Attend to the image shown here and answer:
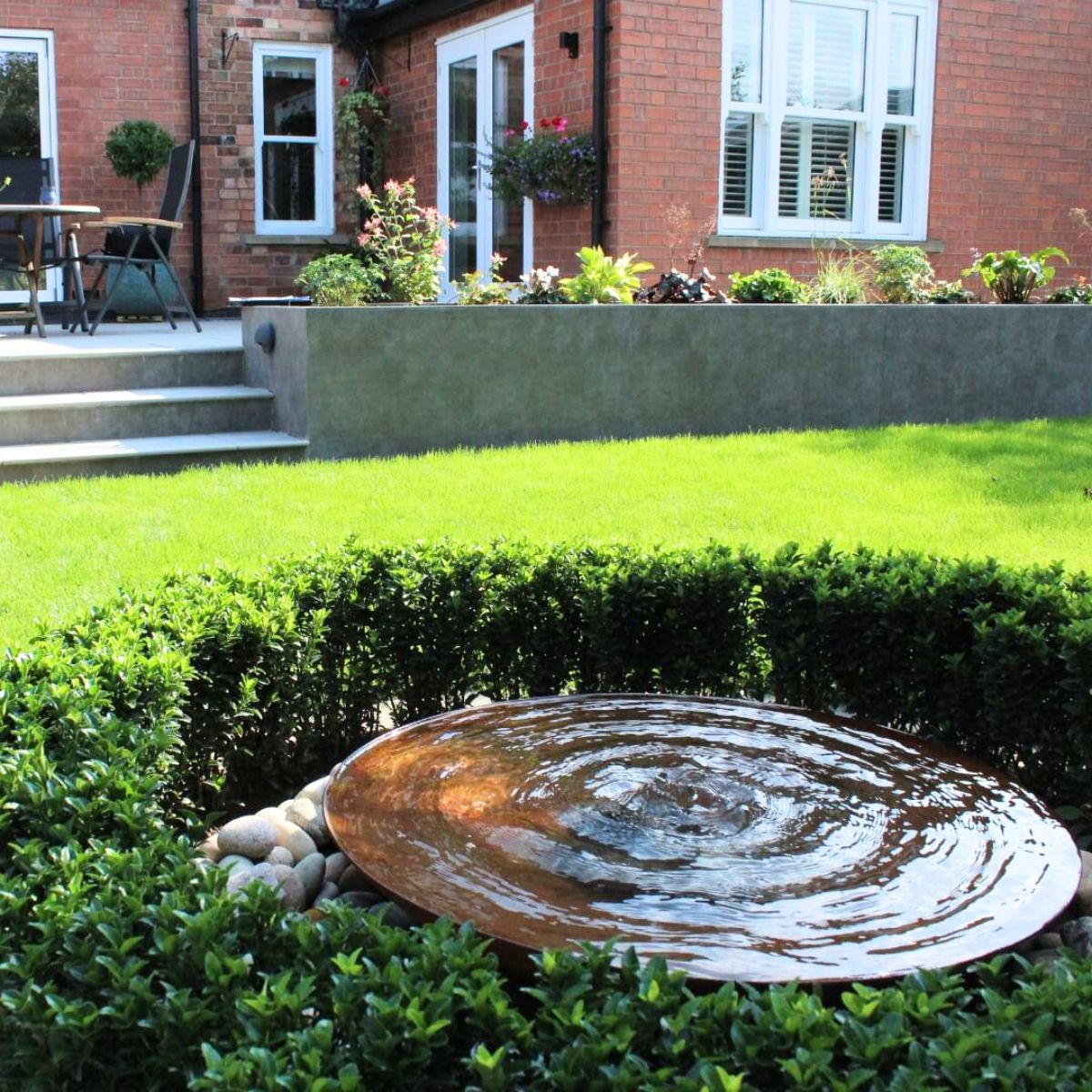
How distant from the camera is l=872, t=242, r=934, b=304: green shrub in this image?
358 inches

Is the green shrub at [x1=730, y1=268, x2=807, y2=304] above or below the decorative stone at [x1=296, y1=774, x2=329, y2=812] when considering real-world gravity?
above

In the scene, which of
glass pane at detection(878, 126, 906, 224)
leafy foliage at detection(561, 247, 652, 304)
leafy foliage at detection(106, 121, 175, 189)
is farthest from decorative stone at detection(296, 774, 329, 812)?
leafy foliage at detection(106, 121, 175, 189)

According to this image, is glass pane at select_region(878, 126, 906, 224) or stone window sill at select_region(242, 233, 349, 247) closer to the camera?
glass pane at select_region(878, 126, 906, 224)

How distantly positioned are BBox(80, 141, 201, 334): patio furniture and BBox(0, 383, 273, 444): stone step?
4.89 feet

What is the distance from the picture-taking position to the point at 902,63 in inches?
424

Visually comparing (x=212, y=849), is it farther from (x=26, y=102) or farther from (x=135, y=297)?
(x=26, y=102)

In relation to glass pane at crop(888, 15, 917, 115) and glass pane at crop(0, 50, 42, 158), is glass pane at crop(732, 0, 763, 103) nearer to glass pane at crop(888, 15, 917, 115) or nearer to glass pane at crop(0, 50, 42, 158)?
glass pane at crop(888, 15, 917, 115)

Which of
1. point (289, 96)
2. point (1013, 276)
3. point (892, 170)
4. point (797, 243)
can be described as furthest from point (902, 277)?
point (289, 96)

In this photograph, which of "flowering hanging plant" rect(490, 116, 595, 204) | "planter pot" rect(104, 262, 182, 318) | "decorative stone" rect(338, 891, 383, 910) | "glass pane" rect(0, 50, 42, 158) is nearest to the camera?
"decorative stone" rect(338, 891, 383, 910)

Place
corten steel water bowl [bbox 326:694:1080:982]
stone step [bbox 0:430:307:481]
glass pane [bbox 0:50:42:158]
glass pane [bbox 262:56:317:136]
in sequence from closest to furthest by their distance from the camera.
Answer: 1. corten steel water bowl [bbox 326:694:1080:982]
2. stone step [bbox 0:430:307:481]
3. glass pane [bbox 0:50:42:158]
4. glass pane [bbox 262:56:317:136]

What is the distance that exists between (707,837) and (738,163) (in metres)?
8.41

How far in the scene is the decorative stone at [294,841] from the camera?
2887mm

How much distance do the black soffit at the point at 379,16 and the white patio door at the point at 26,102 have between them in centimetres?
254

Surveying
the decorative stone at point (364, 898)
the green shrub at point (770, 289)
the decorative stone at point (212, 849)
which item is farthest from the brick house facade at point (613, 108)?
the decorative stone at point (364, 898)
